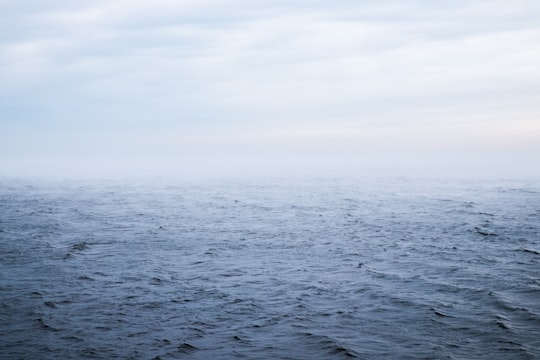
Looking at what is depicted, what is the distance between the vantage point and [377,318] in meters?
14.9

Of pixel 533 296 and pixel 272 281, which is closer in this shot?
pixel 533 296

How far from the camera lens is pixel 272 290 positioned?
60.0 feet

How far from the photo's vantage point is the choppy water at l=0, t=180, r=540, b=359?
12734 millimetres

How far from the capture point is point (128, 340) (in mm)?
13023

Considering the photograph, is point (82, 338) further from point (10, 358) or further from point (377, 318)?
point (377, 318)

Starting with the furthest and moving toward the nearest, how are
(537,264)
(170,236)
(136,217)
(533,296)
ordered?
1. (136,217)
2. (170,236)
3. (537,264)
4. (533,296)

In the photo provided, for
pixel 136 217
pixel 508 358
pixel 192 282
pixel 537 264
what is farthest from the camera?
pixel 136 217

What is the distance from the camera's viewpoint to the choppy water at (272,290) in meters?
12.7

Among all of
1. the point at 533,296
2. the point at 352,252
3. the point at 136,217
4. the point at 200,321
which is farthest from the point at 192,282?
the point at 136,217

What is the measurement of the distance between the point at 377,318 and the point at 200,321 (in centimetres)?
592

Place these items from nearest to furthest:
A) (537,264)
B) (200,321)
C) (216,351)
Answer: (216,351)
(200,321)
(537,264)

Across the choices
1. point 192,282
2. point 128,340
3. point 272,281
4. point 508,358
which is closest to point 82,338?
point 128,340

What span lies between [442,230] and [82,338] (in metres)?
27.1

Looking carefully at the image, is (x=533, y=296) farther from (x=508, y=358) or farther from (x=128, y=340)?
(x=128, y=340)
